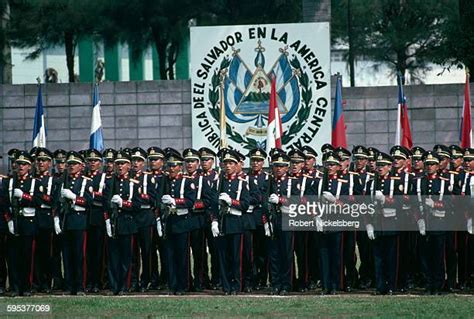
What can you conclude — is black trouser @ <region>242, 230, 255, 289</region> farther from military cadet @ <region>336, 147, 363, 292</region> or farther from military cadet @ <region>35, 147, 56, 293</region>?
military cadet @ <region>35, 147, 56, 293</region>

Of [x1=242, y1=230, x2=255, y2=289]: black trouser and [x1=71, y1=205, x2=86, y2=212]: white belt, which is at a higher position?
[x1=71, y1=205, x2=86, y2=212]: white belt

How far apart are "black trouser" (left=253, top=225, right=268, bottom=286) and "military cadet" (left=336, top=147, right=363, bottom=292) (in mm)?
1066

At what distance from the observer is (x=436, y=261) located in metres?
17.0

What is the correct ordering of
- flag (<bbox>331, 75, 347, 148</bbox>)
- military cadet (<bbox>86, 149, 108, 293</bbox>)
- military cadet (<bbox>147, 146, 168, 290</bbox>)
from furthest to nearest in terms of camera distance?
flag (<bbox>331, 75, 347, 148</bbox>) → military cadet (<bbox>147, 146, 168, 290</bbox>) → military cadet (<bbox>86, 149, 108, 293</bbox>)

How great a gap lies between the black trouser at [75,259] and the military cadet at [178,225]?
92 cm

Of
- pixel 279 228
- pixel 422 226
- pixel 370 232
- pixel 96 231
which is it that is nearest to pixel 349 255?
pixel 370 232

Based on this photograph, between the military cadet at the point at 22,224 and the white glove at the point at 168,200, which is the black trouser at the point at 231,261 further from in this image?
the military cadet at the point at 22,224

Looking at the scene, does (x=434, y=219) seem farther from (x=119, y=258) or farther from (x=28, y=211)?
(x=28, y=211)

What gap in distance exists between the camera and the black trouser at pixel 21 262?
17672mm

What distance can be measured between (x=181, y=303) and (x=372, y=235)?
96.0 inches

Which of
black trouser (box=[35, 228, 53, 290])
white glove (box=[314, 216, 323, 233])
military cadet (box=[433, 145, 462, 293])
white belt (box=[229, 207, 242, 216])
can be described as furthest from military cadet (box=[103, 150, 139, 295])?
military cadet (box=[433, 145, 462, 293])

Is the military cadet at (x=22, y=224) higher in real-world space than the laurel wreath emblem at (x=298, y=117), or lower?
lower

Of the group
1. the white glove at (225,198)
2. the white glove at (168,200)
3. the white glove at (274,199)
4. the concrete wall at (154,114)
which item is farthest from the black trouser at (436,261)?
the concrete wall at (154,114)

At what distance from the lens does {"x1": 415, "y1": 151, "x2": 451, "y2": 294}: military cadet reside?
17.0 metres
